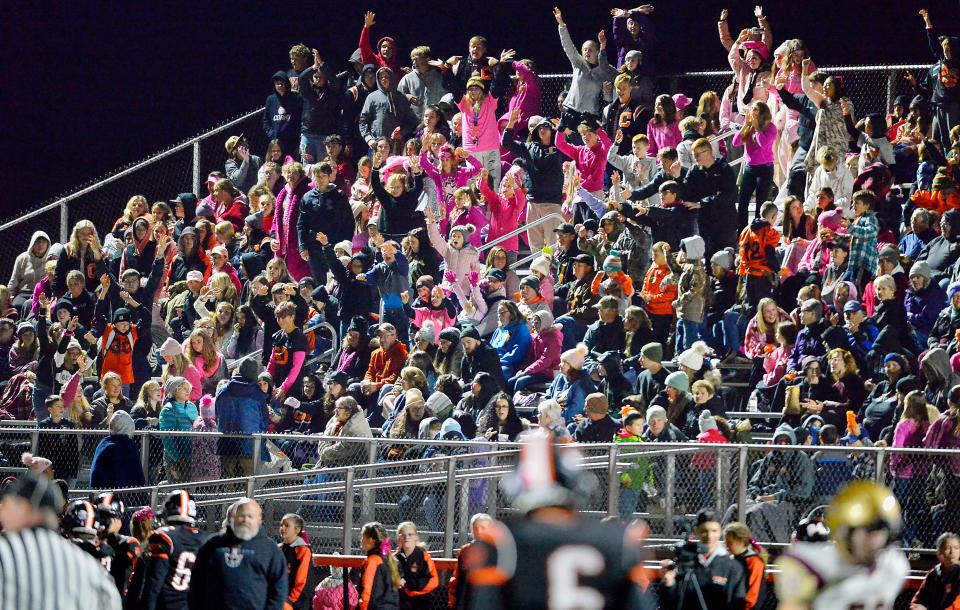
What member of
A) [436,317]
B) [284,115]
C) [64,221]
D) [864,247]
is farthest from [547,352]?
[64,221]

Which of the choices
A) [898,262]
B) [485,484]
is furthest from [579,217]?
[485,484]

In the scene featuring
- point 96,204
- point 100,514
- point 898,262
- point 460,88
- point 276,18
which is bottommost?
point 100,514

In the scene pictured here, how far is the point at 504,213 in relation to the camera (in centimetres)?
1697

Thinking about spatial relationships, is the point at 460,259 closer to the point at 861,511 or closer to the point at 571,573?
the point at 861,511

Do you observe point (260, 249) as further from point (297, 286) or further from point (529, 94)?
point (529, 94)

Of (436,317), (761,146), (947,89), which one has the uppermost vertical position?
(947,89)

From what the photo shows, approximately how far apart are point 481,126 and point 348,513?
6874 mm

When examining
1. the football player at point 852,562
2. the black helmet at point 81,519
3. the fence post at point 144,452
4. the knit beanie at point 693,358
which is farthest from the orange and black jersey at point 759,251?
the football player at point 852,562

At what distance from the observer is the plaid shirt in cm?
1322

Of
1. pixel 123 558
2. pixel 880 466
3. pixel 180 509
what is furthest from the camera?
pixel 880 466

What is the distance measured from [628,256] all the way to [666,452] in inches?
162

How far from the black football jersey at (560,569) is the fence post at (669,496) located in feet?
17.8

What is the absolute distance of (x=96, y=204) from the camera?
19453mm

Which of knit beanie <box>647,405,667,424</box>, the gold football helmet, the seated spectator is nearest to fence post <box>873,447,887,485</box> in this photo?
knit beanie <box>647,405,667,424</box>
